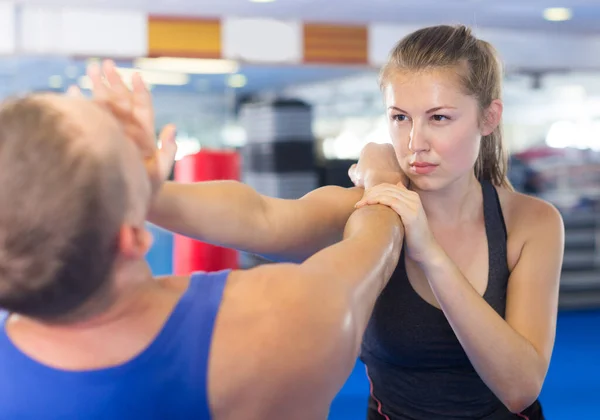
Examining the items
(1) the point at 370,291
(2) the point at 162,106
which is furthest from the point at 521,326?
(2) the point at 162,106

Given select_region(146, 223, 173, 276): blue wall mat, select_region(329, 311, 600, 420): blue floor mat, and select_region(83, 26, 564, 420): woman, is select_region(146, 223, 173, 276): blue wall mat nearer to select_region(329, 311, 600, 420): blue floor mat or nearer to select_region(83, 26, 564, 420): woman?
select_region(329, 311, 600, 420): blue floor mat

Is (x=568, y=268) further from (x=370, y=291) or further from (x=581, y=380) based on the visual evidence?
Answer: (x=370, y=291)

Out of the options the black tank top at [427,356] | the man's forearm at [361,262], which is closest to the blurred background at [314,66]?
the black tank top at [427,356]

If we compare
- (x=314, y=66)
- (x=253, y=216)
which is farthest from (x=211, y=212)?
(x=314, y=66)

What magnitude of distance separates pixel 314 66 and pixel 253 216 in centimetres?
748

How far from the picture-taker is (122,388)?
2.43 feet

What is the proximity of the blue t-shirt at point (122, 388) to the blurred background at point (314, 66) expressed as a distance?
2.80m

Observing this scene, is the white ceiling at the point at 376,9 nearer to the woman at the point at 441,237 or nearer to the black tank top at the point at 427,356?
the woman at the point at 441,237

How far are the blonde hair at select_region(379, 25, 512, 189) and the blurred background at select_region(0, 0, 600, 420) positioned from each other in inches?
74.0

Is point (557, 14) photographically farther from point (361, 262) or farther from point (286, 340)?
point (286, 340)

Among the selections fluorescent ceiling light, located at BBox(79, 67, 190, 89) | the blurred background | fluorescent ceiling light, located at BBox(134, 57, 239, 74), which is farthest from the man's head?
fluorescent ceiling light, located at BBox(79, 67, 190, 89)

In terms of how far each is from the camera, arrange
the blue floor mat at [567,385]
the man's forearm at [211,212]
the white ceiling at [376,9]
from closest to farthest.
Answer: the man's forearm at [211,212]
the blue floor mat at [567,385]
the white ceiling at [376,9]

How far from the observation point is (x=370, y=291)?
0.87 metres

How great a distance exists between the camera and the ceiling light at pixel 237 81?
12.1 m
